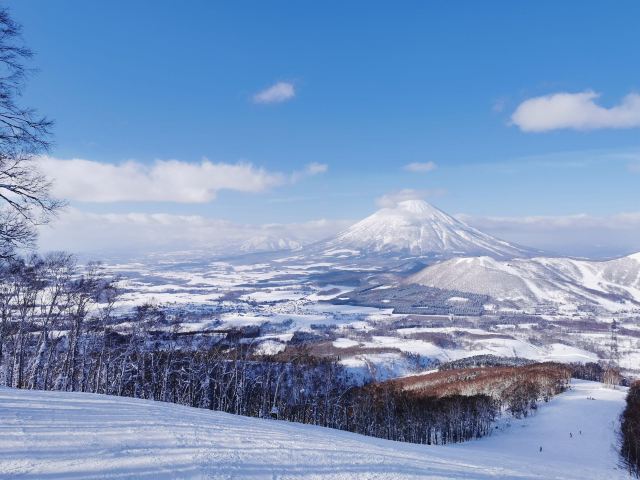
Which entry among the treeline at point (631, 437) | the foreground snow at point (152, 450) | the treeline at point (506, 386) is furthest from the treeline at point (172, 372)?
the treeline at point (631, 437)

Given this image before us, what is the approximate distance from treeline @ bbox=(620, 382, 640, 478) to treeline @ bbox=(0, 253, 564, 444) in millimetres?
14241

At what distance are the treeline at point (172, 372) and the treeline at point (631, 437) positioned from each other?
14.2 m

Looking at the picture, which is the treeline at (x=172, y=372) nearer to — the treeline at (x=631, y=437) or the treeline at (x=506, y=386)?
the treeline at (x=506, y=386)

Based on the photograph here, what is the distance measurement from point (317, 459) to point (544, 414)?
230 feet

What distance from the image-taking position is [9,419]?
887 centimetres

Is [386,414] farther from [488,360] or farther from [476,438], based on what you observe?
[488,360]

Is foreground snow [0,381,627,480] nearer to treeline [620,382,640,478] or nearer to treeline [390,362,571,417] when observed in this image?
treeline [620,382,640,478]

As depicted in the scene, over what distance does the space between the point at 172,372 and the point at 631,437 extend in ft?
173

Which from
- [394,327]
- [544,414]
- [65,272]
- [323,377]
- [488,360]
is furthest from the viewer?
[394,327]

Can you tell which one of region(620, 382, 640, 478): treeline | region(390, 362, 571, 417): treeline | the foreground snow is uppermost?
the foreground snow

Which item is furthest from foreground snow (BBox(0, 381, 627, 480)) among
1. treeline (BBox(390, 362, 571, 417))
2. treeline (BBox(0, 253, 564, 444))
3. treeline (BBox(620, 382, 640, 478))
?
treeline (BBox(390, 362, 571, 417))

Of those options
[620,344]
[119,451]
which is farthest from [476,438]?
[620,344]

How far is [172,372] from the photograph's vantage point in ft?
134

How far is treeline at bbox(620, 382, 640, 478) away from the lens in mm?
39963
